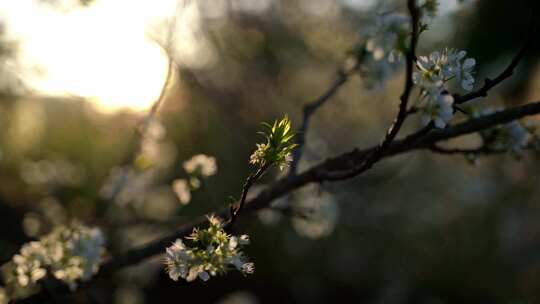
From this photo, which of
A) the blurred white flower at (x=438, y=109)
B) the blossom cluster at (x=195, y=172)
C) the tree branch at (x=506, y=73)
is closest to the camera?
the blurred white flower at (x=438, y=109)

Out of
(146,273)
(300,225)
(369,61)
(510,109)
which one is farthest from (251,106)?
(510,109)

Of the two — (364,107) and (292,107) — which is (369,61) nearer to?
(292,107)

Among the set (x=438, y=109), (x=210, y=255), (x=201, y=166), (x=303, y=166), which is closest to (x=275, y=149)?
(x=210, y=255)

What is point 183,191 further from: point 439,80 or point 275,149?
point 439,80

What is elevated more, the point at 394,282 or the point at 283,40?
the point at 283,40

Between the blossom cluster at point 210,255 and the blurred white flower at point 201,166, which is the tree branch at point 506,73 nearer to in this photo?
the blossom cluster at point 210,255

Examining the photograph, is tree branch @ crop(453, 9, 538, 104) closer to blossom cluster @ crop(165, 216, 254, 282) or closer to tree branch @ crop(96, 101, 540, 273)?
tree branch @ crop(96, 101, 540, 273)

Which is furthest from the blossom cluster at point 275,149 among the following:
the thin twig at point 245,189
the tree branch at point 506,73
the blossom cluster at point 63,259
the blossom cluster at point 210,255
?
the blossom cluster at point 63,259
